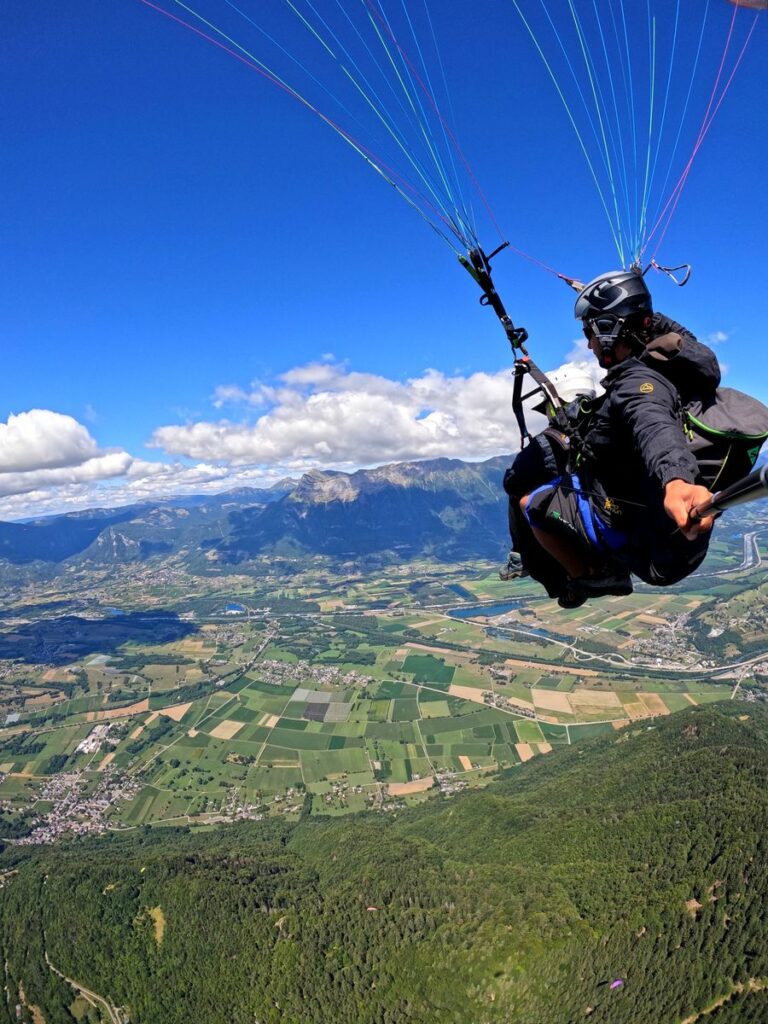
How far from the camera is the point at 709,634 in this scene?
339 ft

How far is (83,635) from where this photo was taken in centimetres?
14738

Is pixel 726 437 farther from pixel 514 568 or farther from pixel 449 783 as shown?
pixel 449 783

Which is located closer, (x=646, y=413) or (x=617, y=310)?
(x=646, y=413)

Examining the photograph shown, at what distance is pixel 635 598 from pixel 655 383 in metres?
153

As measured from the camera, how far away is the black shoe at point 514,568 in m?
6.02

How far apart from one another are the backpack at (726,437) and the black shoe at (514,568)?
272cm

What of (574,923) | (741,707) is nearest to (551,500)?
(574,923)

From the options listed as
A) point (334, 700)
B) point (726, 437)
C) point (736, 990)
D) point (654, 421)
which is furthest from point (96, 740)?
point (726, 437)

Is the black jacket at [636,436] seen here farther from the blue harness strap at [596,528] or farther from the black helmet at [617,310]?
the black helmet at [617,310]

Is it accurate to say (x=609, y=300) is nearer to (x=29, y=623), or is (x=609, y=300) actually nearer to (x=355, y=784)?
(x=355, y=784)

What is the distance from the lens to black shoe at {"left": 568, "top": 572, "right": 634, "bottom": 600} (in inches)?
195

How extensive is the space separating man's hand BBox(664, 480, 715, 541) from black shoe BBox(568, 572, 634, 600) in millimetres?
2531

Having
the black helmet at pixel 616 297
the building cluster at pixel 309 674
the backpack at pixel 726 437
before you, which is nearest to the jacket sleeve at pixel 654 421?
Answer: the backpack at pixel 726 437

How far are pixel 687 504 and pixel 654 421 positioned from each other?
0.81 metres
